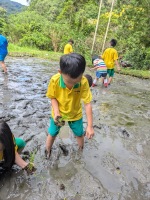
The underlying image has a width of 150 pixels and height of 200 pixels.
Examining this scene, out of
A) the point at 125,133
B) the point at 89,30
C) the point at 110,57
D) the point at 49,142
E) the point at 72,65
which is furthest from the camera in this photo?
the point at 89,30

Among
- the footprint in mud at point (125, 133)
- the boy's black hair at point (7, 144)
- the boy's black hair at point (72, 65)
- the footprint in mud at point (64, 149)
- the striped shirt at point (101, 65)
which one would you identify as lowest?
the footprint in mud at point (125, 133)

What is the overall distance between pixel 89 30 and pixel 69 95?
2172 centimetres

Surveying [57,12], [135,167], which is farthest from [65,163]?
[57,12]

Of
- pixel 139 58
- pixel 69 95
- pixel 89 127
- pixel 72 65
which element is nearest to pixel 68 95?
pixel 69 95

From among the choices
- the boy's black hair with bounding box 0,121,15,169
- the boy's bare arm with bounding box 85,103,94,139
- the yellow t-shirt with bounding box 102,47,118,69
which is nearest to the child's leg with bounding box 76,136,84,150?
the boy's bare arm with bounding box 85,103,94,139

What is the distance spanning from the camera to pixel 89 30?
23.4m

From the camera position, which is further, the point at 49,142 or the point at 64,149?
the point at 64,149

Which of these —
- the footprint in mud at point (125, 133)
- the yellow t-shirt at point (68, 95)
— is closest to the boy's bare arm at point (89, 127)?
the yellow t-shirt at point (68, 95)

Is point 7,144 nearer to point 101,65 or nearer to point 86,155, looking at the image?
point 86,155

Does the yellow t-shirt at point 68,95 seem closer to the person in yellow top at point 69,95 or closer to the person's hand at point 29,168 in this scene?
the person in yellow top at point 69,95

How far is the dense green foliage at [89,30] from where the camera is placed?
12.1 meters

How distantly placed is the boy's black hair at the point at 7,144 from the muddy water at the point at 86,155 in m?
0.30

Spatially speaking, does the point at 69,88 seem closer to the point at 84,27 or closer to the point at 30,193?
the point at 30,193

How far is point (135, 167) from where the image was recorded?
339 cm
